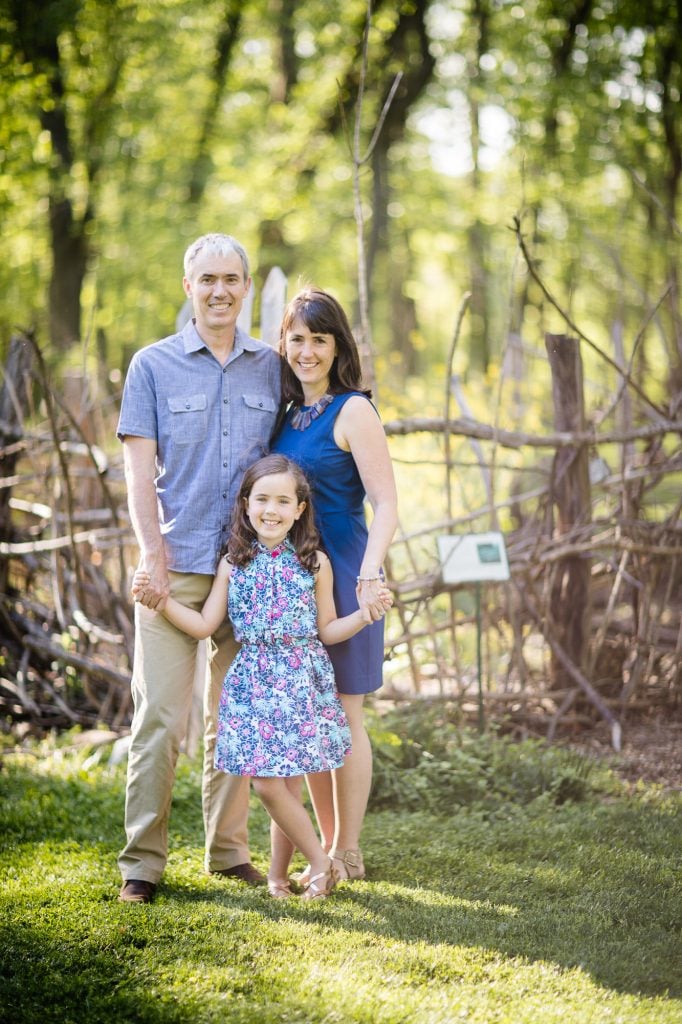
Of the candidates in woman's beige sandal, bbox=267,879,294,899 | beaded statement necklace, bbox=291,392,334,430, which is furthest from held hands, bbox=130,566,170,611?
woman's beige sandal, bbox=267,879,294,899

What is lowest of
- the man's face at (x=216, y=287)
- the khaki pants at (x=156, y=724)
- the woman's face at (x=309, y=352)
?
the khaki pants at (x=156, y=724)

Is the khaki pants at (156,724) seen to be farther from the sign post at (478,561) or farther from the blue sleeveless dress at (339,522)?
the sign post at (478,561)

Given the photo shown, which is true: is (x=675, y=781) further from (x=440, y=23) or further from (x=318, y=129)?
(x=440, y=23)

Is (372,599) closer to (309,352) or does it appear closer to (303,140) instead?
(309,352)

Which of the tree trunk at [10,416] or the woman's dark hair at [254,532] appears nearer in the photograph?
the woman's dark hair at [254,532]

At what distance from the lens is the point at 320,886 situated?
3.03 m

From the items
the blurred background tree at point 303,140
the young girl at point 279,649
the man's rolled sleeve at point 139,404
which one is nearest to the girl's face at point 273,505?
the young girl at point 279,649

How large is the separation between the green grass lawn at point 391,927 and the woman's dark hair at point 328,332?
1.56 metres

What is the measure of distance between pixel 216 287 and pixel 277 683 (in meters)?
1.23

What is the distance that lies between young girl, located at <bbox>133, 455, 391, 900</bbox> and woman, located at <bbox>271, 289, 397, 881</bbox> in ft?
0.30

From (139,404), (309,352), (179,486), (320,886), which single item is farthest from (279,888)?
(309,352)

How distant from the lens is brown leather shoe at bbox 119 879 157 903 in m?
2.99

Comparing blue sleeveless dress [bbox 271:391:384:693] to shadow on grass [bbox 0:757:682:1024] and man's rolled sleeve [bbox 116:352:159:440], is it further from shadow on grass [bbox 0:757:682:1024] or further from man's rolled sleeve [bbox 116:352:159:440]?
shadow on grass [bbox 0:757:682:1024]

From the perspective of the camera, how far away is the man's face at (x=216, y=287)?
3127 millimetres
